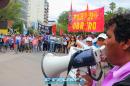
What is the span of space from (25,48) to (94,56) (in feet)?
106

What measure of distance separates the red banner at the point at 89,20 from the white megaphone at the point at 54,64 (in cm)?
2037

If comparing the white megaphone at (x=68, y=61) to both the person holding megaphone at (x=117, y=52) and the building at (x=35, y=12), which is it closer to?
the person holding megaphone at (x=117, y=52)

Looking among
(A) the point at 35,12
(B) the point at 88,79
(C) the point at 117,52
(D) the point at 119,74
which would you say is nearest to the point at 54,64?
(B) the point at 88,79

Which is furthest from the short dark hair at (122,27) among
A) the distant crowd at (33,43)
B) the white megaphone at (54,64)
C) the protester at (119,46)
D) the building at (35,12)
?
the building at (35,12)

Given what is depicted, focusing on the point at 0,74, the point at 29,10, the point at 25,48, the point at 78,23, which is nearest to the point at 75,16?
the point at 78,23

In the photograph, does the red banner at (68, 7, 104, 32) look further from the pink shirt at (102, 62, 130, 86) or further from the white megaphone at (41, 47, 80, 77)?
the pink shirt at (102, 62, 130, 86)

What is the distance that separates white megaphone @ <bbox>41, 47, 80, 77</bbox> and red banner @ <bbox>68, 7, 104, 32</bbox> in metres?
20.4

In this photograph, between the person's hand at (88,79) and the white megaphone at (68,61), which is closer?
the white megaphone at (68,61)

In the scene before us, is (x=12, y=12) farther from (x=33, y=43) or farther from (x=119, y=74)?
(x=119, y=74)

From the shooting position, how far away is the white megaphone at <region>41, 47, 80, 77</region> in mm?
2932

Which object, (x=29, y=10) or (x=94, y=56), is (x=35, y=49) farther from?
(x=29, y=10)

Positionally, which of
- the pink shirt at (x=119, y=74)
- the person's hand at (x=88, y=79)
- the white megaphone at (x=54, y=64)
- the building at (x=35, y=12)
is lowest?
the building at (x=35, y=12)

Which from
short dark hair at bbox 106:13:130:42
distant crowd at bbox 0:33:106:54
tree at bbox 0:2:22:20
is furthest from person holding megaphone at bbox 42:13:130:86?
tree at bbox 0:2:22:20

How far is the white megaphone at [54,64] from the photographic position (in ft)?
9.62
